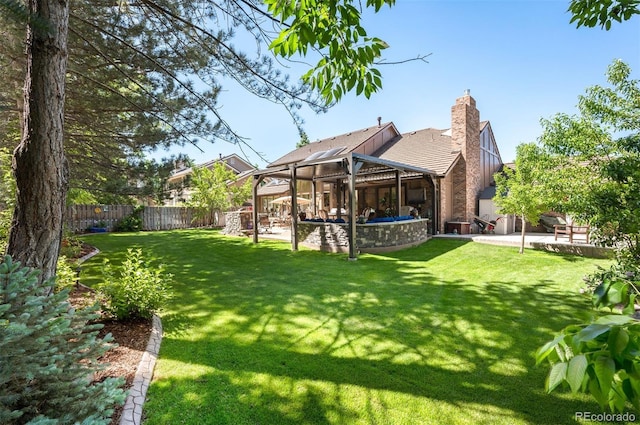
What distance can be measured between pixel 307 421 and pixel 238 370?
1097 millimetres

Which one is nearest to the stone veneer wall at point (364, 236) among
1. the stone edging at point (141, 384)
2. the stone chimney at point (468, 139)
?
the stone chimney at point (468, 139)

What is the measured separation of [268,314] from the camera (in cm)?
512

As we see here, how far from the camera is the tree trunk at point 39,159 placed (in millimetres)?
2895

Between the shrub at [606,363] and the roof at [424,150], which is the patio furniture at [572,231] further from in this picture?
the shrub at [606,363]

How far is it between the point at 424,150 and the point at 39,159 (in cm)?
1759

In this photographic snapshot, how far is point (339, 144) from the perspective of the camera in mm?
21125

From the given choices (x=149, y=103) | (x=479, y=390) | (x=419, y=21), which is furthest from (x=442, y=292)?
(x=149, y=103)

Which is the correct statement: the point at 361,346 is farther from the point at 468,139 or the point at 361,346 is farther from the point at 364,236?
the point at 468,139

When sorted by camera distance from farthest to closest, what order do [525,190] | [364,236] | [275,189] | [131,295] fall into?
[275,189], [364,236], [525,190], [131,295]

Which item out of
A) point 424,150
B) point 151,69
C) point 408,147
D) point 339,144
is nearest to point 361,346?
point 151,69

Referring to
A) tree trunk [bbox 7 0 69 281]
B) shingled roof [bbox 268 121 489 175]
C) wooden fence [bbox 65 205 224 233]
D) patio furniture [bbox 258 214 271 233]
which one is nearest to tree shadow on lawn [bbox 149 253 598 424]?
tree trunk [bbox 7 0 69 281]

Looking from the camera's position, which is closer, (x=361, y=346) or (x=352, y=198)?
(x=361, y=346)

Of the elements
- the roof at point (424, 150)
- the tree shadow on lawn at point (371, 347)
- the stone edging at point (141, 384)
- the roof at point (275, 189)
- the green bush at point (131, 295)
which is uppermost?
the roof at point (424, 150)

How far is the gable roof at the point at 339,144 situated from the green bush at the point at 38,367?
1710 cm
